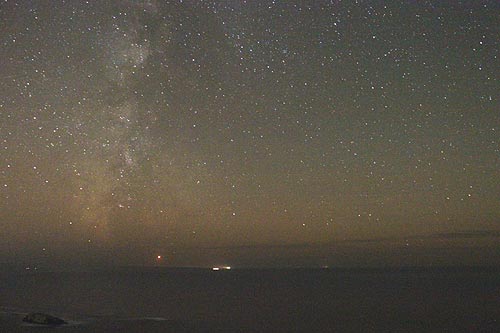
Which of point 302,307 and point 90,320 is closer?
point 90,320

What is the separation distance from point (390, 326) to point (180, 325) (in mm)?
16422

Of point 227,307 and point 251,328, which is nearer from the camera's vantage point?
point 251,328

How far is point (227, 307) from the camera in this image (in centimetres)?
5556

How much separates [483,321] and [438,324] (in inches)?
170

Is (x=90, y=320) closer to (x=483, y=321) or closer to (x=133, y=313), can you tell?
(x=133, y=313)

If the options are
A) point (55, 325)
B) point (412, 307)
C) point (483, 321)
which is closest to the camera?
point (55, 325)

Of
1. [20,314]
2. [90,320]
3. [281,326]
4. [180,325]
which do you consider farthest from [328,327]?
[20,314]

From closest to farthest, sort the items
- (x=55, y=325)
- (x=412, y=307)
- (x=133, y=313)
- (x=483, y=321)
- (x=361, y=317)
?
1. (x=55, y=325)
2. (x=483, y=321)
3. (x=361, y=317)
4. (x=133, y=313)
5. (x=412, y=307)

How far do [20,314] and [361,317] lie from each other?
31042 mm

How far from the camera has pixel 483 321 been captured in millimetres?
41094

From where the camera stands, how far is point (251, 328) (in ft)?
125

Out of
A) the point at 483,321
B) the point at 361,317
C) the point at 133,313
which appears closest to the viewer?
the point at 483,321

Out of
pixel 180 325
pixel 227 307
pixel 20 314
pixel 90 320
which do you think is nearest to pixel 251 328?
pixel 180 325

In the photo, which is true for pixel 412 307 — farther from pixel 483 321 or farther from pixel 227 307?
pixel 227 307
